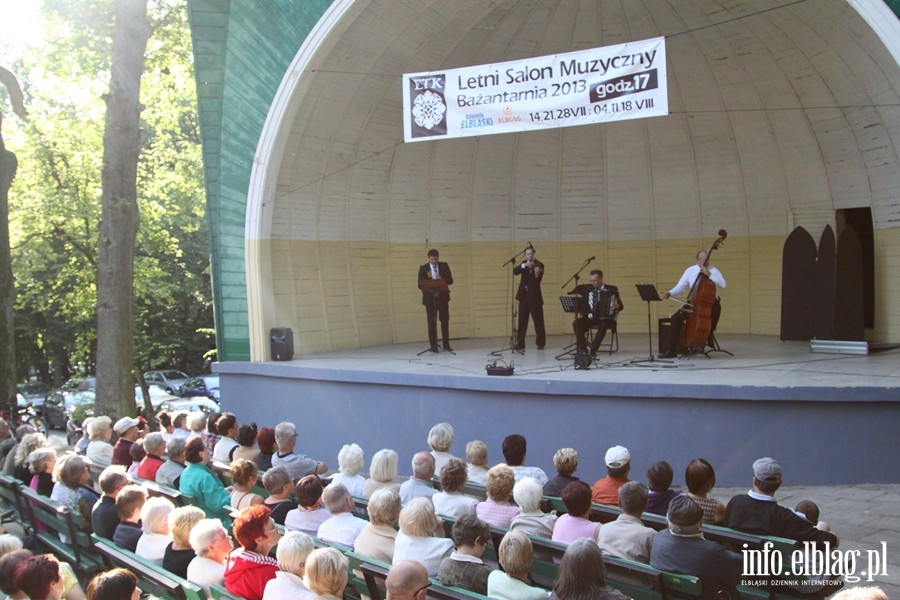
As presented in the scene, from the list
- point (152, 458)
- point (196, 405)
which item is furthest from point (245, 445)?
point (196, 405)

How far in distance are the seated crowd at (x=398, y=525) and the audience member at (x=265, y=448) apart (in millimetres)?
346

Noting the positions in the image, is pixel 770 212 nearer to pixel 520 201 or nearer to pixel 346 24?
pixel 520 201

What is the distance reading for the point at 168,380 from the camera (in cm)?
2622

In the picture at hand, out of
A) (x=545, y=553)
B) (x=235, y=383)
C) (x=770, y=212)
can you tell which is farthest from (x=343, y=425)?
(x=770, y=212)

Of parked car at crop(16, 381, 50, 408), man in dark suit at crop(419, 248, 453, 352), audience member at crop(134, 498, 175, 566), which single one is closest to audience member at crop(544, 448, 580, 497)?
audience member at crop(134, 498, 175, 566)

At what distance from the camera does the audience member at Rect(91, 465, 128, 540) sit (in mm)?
5082

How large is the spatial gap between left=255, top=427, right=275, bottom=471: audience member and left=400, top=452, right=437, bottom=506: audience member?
63.8 inches

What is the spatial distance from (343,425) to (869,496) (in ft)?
20.1

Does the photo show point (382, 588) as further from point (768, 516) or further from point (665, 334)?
point (665, 334)

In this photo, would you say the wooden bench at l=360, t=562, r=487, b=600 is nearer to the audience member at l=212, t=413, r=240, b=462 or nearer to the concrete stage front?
the audience member at l=212, t=413, r=240, b=462

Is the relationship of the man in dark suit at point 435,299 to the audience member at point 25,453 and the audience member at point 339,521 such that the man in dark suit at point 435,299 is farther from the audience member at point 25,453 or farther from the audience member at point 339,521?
the audience member at point 339,521

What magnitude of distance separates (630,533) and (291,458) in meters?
2.89

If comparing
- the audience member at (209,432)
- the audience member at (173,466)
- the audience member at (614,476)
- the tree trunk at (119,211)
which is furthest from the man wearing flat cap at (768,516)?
the tree trunk at (119,211)

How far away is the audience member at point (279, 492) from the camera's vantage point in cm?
509
